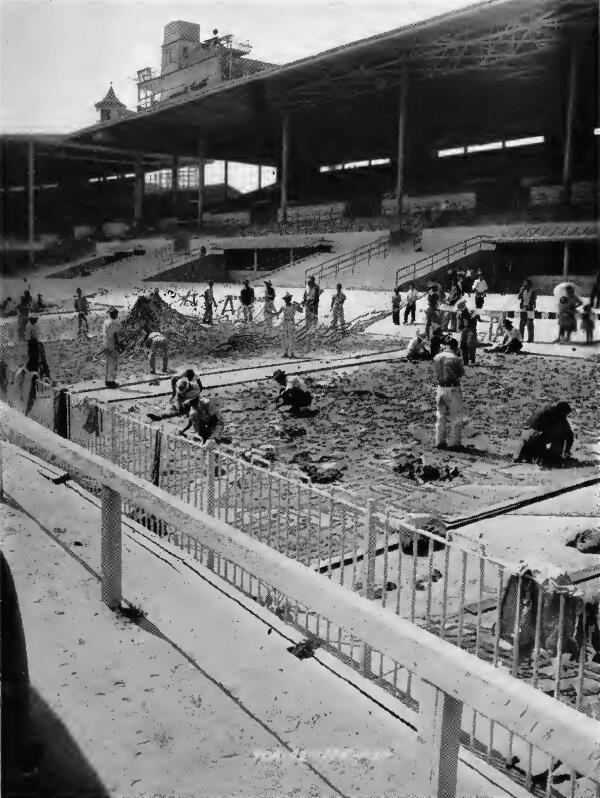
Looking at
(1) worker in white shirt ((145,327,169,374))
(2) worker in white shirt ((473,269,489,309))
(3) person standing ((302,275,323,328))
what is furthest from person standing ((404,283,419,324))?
(1) worker in white shirt ((145,327,169,374))

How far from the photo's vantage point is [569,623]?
13.8ft

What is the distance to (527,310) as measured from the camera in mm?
15664

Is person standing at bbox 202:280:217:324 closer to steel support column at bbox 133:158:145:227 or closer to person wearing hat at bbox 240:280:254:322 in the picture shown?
person wearing hat at bbox 240:280:254:322

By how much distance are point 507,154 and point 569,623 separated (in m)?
36.7

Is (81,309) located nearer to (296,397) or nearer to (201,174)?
(296,397)

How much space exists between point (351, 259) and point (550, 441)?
16013 millimetres

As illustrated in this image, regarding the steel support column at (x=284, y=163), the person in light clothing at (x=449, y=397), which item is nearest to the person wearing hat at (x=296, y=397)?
the person in light clothing at (x=449, y=397)

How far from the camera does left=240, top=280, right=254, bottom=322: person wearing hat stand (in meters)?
15.6

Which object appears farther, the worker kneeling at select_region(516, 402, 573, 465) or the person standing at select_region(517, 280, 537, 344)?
the person standing at select_region(517, 280, 537, 344)

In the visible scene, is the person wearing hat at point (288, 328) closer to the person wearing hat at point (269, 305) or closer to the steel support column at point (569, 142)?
the person wearing hat at point (269, 305)

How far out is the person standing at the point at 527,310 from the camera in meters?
15.0

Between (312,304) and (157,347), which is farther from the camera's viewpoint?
(312,304)

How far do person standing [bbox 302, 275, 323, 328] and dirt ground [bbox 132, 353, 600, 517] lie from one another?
270cm

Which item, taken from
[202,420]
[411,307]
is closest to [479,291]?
[411,307]
